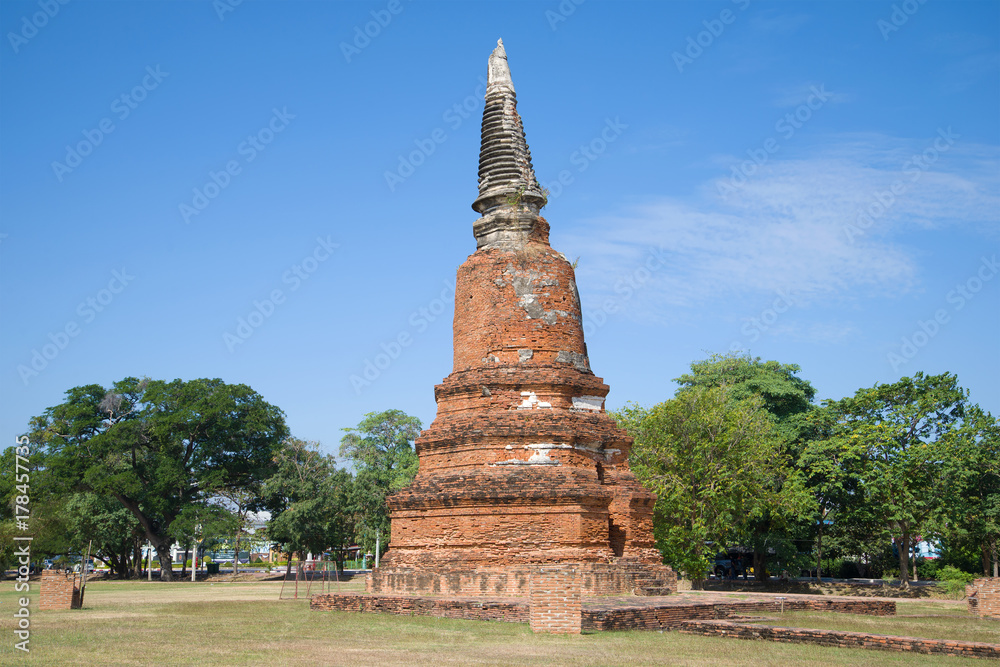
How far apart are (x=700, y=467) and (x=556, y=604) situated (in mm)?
16549

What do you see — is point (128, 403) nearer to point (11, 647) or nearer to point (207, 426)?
point (207, 426)

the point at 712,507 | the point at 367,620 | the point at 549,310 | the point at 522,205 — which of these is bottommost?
the point at 367,620

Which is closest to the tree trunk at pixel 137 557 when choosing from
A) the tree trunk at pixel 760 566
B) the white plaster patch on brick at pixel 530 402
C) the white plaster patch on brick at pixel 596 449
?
the tree trunk at pixel 760 566

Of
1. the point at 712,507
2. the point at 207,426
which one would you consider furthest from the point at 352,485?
the point at 712,507

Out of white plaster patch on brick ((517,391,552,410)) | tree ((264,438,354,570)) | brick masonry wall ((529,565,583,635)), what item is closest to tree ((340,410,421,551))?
tree ((264,438,354,570))

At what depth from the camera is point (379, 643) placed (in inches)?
465

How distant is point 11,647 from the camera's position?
11.2 metres

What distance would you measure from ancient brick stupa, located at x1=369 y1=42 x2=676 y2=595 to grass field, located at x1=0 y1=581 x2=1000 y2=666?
3.06 m

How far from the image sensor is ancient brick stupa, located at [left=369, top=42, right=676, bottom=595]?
1803cm

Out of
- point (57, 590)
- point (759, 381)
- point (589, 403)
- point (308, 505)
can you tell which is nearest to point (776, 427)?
point (759, 381)

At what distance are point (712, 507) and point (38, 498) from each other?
102 feet

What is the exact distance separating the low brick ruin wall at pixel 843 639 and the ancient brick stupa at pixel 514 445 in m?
4.74

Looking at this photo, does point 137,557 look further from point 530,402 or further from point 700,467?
point 530,402

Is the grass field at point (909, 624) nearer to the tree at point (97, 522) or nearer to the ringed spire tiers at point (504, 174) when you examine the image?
the ringed spire tiers at point (504, 174)
